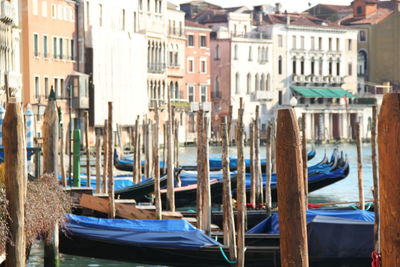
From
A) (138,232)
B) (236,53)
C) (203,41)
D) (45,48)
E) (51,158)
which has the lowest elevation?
(138,232)

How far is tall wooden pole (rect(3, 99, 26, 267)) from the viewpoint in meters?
5.30

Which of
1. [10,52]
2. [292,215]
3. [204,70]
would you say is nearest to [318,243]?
[292,215]

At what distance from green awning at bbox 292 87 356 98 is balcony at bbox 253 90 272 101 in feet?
4.66

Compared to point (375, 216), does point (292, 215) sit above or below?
above

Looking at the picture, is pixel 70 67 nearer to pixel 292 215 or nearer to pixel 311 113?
pixel 311 113

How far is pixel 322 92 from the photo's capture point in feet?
144

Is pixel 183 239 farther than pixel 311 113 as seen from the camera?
No

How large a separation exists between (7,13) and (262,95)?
81.1 ft

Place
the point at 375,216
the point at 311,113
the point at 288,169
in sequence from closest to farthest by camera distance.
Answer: the point at 288,169 → the point at 375,216 → the point at 311,113

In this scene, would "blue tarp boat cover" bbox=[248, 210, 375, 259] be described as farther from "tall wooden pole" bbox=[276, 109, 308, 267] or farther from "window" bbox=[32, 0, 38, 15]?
"window" bbox=[32, 0, 38, 15]

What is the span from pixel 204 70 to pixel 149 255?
3060 cm

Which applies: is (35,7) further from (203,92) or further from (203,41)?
(203,92)

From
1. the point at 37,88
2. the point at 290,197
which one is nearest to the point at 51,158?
the point at 290,197

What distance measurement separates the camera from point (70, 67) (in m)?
28.0
